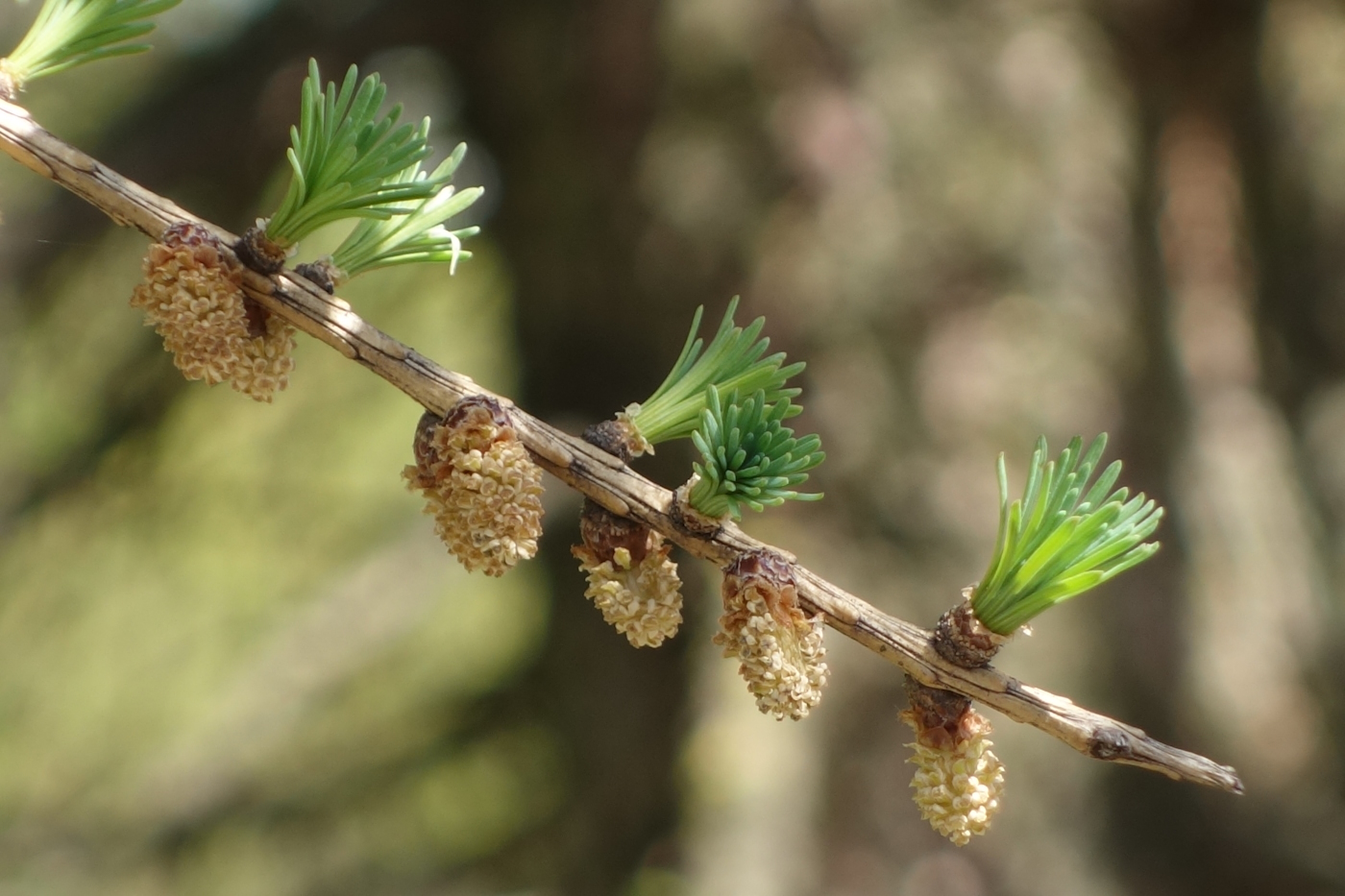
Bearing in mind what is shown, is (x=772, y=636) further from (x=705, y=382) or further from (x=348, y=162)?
(x=348, y=162)

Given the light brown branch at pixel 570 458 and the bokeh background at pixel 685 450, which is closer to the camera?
the light brown branch at pixel 570 458

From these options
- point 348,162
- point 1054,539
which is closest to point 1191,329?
point 1054,539

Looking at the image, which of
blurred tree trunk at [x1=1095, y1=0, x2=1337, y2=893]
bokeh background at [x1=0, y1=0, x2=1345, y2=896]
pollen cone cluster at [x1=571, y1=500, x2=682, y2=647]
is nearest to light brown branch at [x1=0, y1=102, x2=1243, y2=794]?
pollen cone cluster at [x1=571, y1=500, x2=682, y2=647]

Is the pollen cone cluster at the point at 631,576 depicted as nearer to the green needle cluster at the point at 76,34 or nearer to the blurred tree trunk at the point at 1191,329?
the green needle cluster at the point at 76,34

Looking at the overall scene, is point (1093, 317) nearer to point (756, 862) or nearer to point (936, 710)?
point (756, 862)

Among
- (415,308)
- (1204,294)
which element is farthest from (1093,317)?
(415,308)

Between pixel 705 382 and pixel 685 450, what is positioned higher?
pixel 685 450

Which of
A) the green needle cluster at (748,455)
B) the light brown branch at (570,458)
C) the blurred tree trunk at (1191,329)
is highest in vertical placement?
the blurred tree trunk at (1191,329)

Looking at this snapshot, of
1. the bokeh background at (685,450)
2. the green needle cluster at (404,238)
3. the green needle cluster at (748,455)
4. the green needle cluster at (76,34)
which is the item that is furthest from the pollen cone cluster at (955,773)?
the bokeh background at (685,450)
